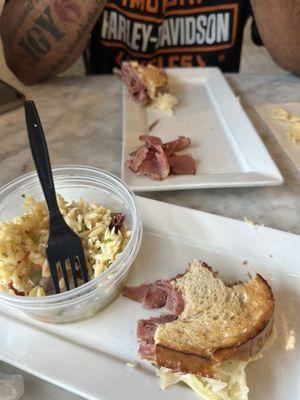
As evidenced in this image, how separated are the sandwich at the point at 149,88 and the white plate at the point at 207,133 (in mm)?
26

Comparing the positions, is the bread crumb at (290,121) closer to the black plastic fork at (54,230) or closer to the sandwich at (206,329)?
the sandwich at (206,329)

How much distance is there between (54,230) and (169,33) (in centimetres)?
132

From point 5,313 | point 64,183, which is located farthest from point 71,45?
point 5,313

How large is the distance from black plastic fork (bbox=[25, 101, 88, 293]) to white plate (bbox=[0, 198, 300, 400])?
88 mm

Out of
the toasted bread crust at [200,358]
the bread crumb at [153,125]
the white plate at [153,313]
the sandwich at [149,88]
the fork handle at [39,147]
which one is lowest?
the white plate at [153,313]

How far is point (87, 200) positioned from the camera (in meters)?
0.94

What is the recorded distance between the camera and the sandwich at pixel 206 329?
62cm

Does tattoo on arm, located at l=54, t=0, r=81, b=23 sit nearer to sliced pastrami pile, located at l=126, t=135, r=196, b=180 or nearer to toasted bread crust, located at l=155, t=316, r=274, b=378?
sliced pastrami pile, located at l=126, t=135, r=196, b=180

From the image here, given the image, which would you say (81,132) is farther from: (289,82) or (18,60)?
(289,82)

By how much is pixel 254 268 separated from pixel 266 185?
0.27 metres

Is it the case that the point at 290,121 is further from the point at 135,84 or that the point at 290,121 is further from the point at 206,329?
the point at 206,329

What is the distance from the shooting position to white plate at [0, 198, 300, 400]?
63 cm

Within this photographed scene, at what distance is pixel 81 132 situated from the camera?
4.33 feet

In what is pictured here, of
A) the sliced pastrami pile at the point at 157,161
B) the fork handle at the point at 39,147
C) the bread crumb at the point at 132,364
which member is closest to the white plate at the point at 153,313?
the bread crumb at the point at 132,364
